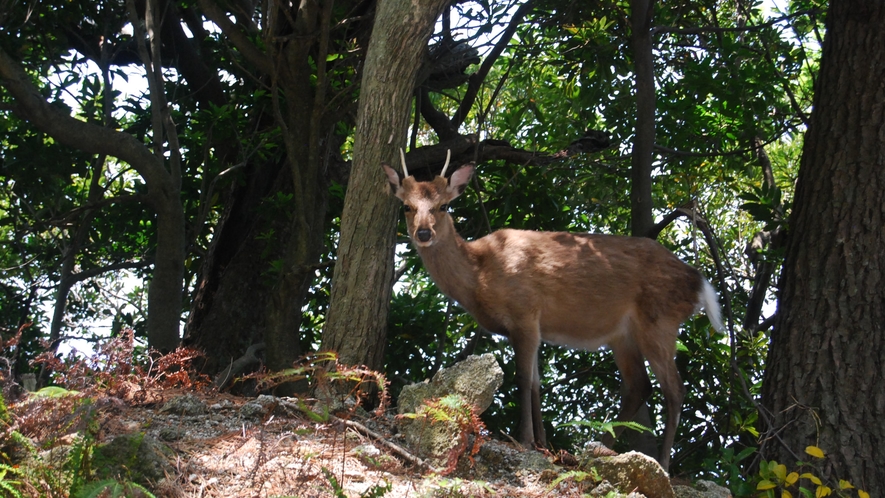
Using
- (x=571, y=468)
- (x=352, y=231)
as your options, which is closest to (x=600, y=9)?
(x=352, y=231)

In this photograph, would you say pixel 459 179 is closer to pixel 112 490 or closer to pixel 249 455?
pixel 249 455

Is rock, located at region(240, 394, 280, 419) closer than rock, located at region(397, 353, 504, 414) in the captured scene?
No

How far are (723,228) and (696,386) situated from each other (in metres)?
5.69

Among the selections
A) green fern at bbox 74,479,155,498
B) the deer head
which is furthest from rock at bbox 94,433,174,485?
the deer head

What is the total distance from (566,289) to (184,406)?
3.21 m

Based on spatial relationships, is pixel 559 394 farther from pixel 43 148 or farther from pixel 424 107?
pixel 43 148

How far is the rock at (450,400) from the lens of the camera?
4535mm

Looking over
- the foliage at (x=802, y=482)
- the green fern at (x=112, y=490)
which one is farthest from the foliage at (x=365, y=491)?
the foliage at (x=802, y=482)

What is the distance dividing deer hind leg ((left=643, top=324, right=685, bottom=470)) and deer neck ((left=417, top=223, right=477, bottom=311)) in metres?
1.47

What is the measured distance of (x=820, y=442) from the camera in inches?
224

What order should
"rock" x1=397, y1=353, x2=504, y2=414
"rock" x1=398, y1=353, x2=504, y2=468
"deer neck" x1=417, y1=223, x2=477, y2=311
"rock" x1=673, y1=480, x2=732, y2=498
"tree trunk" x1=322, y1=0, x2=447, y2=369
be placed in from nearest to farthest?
"rock" x1=398, y1=353, x2=504, y2=468
"rock" x1=673, y1=480, x2=732, y2=498
"rock" x1=397, y1=353, x2=504, y2=414
"tree trunk" x1=322, y1=0, x2=447, y2=369
"deer neck" x1=417, y1=223, x2=477, y2=311

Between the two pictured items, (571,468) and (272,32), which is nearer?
(571,468)

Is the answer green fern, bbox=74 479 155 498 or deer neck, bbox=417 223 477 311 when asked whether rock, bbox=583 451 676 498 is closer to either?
green fern, bbox=74 479 155 498

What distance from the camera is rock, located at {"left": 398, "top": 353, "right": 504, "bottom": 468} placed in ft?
14.9
